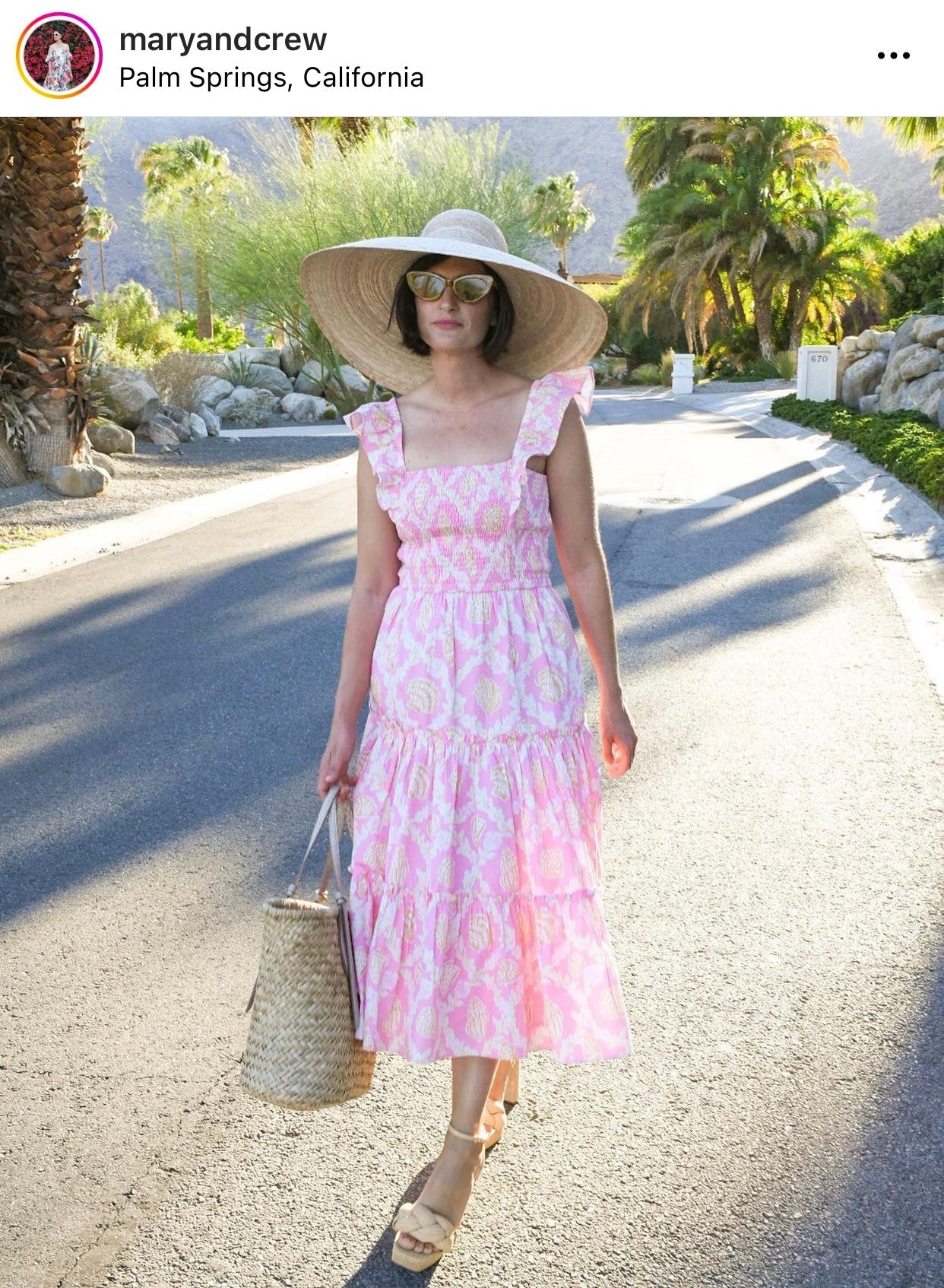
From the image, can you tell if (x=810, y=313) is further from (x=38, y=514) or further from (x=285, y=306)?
(x=38, y=514)

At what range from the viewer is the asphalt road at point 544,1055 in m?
2.39

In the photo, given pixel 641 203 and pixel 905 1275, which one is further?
pixel 641 203

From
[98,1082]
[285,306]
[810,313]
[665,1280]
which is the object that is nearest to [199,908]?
[98,1082]

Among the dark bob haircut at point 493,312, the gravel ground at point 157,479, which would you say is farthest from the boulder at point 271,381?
the dark bob haircut at point 493,312

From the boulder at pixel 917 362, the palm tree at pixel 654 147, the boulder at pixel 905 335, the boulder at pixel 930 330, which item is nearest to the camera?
the boulder at pixel 917 362

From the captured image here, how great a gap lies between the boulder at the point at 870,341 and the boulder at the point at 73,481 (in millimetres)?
16465

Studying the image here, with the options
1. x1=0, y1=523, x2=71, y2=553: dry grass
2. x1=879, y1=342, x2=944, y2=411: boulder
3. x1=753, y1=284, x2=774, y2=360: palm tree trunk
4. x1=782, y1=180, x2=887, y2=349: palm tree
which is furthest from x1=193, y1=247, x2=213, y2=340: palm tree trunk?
x1=0, y1=523, x2=71, y2=553: dry grass

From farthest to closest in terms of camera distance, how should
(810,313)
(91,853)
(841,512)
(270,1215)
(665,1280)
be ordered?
1. (810,313)
2. (841,512)
3. (91,853)
4. (270,1215)
5. (665,1280)

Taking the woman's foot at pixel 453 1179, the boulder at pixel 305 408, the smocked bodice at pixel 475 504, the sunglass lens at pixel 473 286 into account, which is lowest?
the boulder at pixel 305 408

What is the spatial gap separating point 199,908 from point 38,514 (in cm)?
916

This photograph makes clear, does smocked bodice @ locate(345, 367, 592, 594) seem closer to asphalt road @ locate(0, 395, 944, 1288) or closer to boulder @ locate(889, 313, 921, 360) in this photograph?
asphalt road @ locate(0, 395, 944, 1288)

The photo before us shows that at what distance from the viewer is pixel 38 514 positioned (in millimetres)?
12227

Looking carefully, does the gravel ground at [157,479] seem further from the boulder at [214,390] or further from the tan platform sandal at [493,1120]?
the tan platform sandal at [493,1120]
